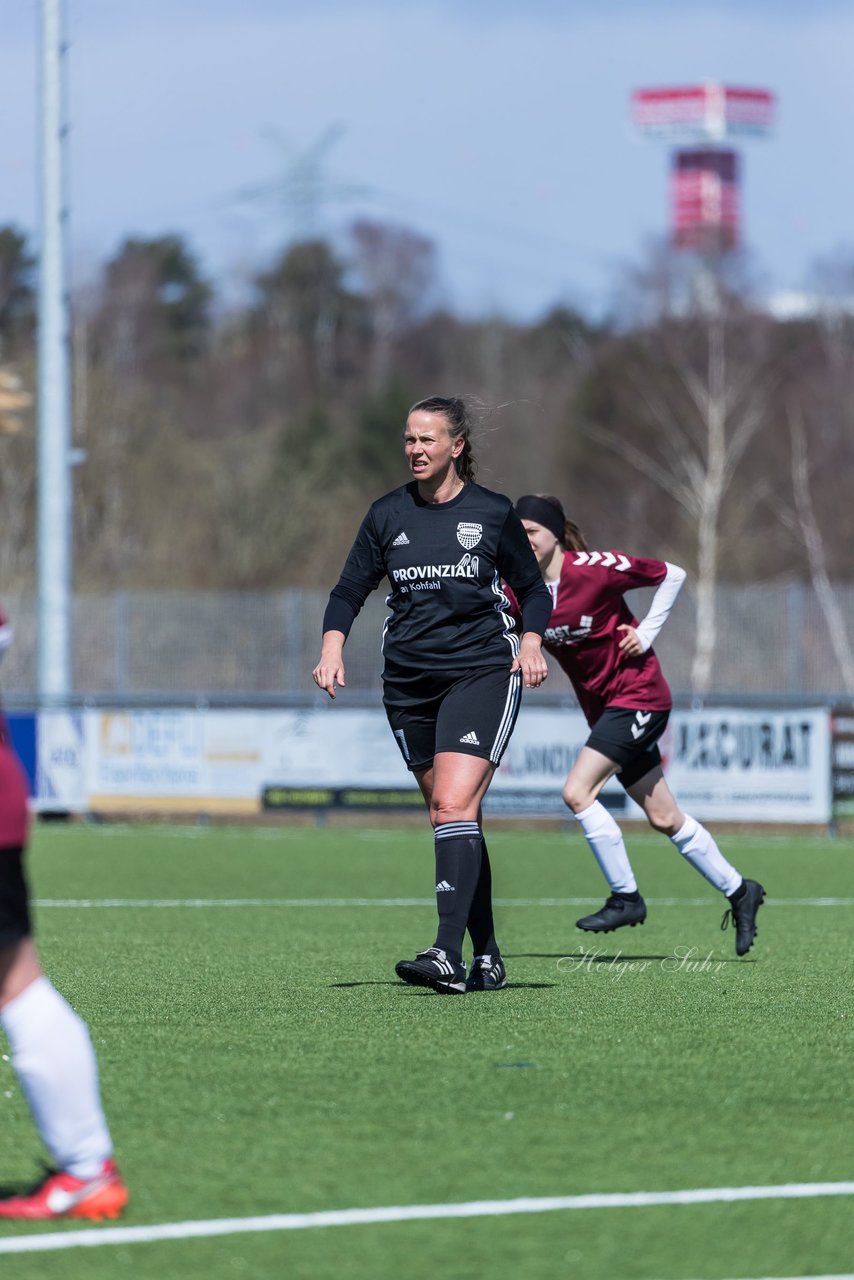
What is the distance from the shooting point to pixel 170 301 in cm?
7494

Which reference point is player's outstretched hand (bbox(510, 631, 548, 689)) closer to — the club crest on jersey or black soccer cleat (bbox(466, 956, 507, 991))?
the club crest on jersey

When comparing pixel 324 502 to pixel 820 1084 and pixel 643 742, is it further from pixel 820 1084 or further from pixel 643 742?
pixel 820 1084

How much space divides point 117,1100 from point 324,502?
39640 millimetres

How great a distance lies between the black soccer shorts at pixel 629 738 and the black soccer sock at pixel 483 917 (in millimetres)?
1340

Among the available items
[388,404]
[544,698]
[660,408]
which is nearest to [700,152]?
[388,404]

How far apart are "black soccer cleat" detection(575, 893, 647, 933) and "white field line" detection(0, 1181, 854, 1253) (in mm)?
4504

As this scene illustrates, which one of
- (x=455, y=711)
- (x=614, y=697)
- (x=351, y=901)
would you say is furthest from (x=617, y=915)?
(x=351, y=901)

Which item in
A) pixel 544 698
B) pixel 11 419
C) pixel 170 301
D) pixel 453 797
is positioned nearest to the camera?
pixel 11 419

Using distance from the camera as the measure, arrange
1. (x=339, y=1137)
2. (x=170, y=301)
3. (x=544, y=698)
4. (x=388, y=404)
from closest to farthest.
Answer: (x=339, y=1137), (x=544, y=698), (x=388, y=404), (x=170, y=301)

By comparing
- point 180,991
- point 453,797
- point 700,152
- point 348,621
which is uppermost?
point 700,152

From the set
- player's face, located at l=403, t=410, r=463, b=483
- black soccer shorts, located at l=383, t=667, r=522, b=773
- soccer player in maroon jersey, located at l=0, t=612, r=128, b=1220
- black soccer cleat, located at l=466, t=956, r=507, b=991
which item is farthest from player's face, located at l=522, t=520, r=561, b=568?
soccer player in maroon jersey, located at l=0, t=612, r=128, b=1220

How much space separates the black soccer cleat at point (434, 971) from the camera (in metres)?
7.30

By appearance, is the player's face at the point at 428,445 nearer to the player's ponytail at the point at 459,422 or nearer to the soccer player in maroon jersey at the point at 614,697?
the player's ponytail at the point at 459,422

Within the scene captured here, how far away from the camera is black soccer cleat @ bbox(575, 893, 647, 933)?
909cm
